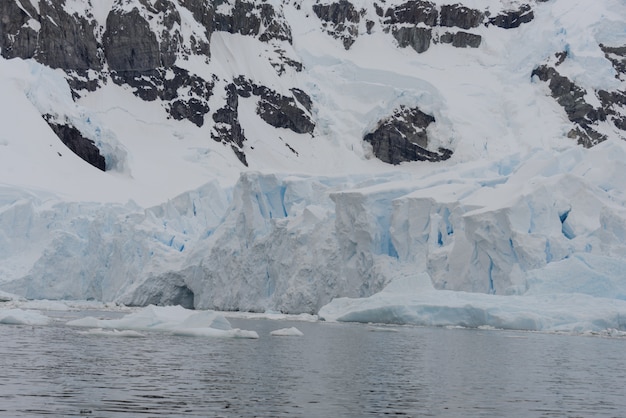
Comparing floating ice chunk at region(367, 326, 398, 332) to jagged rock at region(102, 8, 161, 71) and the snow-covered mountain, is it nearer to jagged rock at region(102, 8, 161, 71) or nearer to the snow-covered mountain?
the snow-covered mountain

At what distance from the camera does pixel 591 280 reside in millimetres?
26953

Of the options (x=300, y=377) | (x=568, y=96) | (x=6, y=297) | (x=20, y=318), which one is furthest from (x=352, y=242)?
(x=568, y=96)

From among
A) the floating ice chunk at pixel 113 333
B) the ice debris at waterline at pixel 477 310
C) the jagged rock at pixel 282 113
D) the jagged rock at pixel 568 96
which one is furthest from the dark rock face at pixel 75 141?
the floating ice chunk at pixel 113 333

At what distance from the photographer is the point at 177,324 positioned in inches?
899

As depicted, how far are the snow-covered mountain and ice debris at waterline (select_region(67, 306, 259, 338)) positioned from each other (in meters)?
6.48

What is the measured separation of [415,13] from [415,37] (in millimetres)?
3385

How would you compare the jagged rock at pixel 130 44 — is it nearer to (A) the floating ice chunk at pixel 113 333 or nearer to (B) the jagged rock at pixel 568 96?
(B) the jagged rock at pixel 568 96

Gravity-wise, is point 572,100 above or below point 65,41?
below

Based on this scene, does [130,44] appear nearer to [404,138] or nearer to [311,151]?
[311,151]

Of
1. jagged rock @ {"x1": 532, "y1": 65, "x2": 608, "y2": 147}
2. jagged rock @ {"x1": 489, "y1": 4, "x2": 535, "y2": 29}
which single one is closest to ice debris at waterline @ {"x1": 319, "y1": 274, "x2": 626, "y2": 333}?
jagged rock @ {"x1": 532, "y1": 65, "x2": 608, "y2": 147}

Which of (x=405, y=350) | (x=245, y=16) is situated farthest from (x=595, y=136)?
(x=405, y=350)

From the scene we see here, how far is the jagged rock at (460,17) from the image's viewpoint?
103312 mm

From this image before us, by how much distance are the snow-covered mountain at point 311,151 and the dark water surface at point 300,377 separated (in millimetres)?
7053

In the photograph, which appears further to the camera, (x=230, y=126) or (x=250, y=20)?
(x=250, y=20)
